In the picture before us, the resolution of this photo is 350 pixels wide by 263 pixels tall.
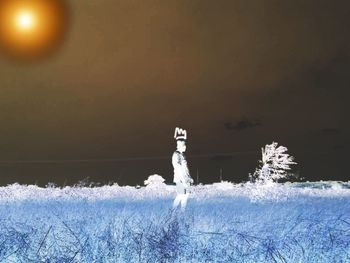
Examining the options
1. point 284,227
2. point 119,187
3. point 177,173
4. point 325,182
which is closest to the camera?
point 284,227

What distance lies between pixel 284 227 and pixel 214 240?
66.7 inches

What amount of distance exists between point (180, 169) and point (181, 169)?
0.03m

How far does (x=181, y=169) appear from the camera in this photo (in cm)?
1456

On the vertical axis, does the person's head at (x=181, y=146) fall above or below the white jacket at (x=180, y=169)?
above

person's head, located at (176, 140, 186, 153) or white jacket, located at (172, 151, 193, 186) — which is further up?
person's head, located at (176, 140, 186, 153)

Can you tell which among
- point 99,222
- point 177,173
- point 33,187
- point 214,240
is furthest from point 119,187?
point 214,240

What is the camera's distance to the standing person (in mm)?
14539

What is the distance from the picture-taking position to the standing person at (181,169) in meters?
14.5

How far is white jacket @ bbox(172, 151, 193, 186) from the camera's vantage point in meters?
14.5

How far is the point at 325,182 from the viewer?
38.4m

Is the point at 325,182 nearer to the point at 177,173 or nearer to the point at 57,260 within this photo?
the point at 177,173

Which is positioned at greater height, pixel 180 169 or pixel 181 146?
pixel 181 146

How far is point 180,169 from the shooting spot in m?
14.6

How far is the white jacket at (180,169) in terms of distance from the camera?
1453cm
